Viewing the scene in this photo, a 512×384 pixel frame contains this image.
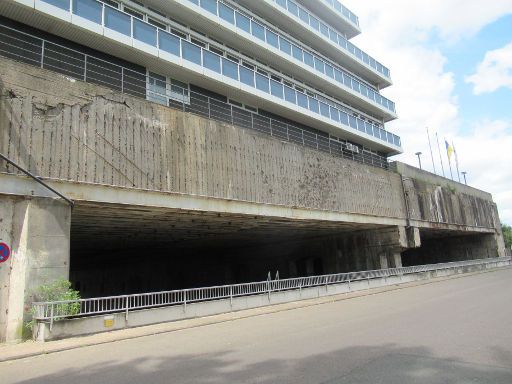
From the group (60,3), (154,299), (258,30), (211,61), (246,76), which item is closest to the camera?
(154,299)

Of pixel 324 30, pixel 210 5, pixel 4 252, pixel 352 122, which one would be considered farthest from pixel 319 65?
pixel 4 252

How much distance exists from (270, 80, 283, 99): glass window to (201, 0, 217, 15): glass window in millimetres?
4903

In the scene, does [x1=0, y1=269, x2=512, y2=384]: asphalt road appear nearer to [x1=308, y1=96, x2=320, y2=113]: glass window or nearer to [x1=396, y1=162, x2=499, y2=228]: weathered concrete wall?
[x1=308, y1=96, x2=320, y2=113]: glass window

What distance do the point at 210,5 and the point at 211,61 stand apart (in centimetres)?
423

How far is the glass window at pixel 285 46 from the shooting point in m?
27.1

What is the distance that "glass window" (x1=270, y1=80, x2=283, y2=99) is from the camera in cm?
2362

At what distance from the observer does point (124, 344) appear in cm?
931

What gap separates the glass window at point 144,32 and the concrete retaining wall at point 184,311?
11333 mm

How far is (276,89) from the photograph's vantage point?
2386 cm

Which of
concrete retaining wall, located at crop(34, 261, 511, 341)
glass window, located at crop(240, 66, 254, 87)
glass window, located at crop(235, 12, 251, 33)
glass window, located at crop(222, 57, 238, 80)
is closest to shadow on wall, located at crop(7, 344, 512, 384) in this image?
concrete retaining wall, located at crop(34, 261, 511, 341)

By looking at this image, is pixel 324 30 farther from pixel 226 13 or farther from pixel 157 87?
pixel 157 87

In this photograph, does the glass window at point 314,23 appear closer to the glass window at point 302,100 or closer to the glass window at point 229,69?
the glass window at point 302,100

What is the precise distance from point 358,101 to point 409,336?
29868 mm

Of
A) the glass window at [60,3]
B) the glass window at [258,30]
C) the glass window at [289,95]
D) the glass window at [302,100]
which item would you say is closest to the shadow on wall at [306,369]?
the glass window at [60,3]
